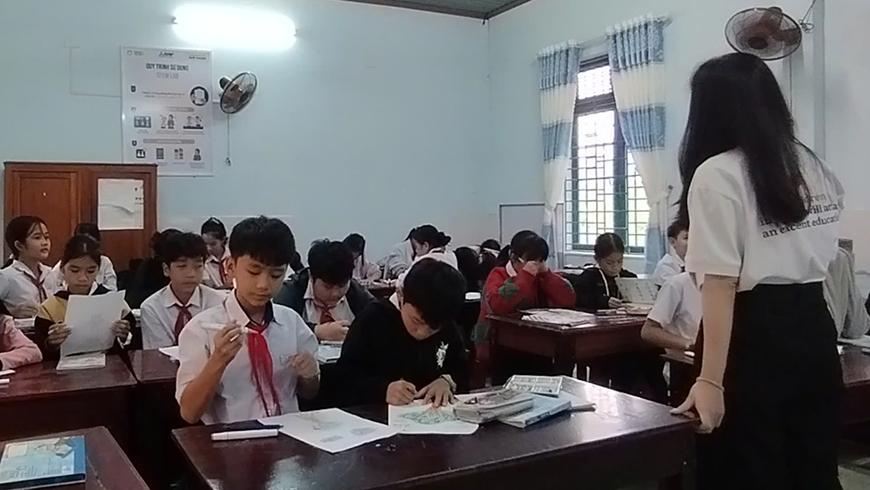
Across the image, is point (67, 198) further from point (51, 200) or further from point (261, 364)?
point (261, 364)

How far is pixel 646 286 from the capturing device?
419 cm

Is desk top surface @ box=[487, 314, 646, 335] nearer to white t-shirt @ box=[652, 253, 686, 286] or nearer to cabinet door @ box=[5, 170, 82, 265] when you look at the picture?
white t-shirt @ box=[652, 253, 686, 286]

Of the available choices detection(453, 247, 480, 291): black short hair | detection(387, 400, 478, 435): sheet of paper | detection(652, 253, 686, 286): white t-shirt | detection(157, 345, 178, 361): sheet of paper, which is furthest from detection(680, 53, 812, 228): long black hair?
detection(453, 247, 480, 291): black short hair

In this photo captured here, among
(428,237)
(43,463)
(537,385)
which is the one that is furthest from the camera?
(428,237)

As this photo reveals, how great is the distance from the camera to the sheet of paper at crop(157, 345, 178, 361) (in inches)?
111

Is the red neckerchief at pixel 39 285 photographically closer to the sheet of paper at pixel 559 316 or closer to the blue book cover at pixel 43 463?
the sheet of paper at pixel 559 316

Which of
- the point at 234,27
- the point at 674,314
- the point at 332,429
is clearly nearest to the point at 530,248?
the point at 674,314

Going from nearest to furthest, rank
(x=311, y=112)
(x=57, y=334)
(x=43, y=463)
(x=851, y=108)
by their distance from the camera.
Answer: (x=43, y=463) → (x=57, y=334) → (x=851, y=108) → (x=311, y=112)

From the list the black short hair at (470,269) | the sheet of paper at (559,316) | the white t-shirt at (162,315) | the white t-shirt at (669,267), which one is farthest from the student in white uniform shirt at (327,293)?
the black short hair at (470,269)

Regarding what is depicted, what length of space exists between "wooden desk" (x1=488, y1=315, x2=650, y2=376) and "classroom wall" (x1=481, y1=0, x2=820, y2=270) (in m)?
2.16

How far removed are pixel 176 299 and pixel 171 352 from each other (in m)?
0.33

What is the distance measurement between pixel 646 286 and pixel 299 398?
8.41 ft

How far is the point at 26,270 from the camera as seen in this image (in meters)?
4.21

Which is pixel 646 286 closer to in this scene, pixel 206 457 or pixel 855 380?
pixel 855 380
